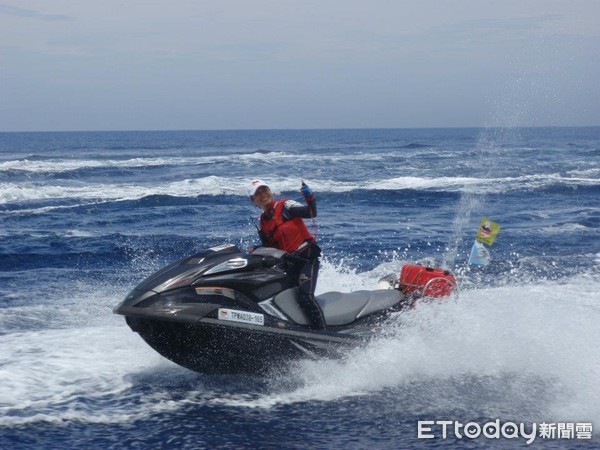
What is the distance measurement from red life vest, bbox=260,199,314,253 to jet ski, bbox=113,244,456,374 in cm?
20

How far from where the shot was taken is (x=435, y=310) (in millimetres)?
6867

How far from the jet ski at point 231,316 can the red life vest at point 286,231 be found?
0.64ft

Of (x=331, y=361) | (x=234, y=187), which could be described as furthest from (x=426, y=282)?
(x=234, y=187)

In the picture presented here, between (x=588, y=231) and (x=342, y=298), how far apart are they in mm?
10343

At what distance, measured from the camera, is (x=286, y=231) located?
6.68 metres

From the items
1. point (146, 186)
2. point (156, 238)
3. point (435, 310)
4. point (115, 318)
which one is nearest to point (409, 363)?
point (435, 310)

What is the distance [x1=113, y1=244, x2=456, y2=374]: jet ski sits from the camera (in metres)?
6.09

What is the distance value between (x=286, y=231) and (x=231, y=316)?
89 centimetres

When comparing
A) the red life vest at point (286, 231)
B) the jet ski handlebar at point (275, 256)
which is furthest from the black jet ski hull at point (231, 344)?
the red life vest at point (286, 231)

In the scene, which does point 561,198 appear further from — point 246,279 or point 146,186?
point 246,279

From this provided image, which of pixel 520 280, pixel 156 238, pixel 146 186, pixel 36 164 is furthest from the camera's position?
pixel 36 164

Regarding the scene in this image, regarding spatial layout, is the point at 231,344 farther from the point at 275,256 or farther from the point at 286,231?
the point at 286,231

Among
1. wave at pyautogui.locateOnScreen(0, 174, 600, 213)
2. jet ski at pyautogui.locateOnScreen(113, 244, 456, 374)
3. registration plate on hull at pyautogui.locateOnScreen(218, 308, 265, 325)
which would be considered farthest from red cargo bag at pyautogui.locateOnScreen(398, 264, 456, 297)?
wave at pyautogui.locateOnScreen(0, 174, 600, 213)

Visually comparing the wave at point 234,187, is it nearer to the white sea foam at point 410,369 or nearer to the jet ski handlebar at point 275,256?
the white sea foam at point 410,369
